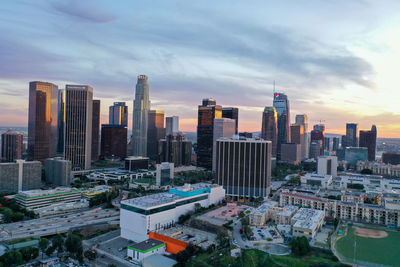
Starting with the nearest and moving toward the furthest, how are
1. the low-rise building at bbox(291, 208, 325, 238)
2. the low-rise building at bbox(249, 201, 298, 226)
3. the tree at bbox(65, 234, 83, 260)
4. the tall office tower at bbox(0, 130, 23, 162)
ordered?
the tree at bbox(65, 234, 83, 260), the low-rise building at bbox(291, 208, 325, 238), the low-rise building at bbox(249, 201, 298, 226), the tall office tower at bbox(0, 130, 23, 162)

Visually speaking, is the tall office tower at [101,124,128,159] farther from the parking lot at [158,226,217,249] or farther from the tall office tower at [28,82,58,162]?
the parking lot at [158,226,217,249]

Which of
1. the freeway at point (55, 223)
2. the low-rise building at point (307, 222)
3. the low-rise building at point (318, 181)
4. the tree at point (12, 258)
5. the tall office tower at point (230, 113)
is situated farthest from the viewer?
the tall office tower at point (230, 113)

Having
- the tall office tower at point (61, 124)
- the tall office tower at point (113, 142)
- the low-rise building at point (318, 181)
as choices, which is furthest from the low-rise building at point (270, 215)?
the tall office tower at point (61, 124)

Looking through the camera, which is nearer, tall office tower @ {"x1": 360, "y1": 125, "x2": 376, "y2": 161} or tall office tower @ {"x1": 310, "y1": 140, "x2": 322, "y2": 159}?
tall office tower @ {"x1": 360, "y1": 125, "x2": 376, "y2": 161}

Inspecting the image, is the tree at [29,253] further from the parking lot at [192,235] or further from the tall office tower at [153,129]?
the tall office tower at [153,129]

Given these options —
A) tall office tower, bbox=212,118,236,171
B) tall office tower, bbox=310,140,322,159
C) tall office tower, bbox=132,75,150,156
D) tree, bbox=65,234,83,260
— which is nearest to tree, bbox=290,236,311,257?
tree, bbox=65,234,83,260

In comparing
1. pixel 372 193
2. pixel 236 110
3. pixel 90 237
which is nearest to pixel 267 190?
pixel 372 193
